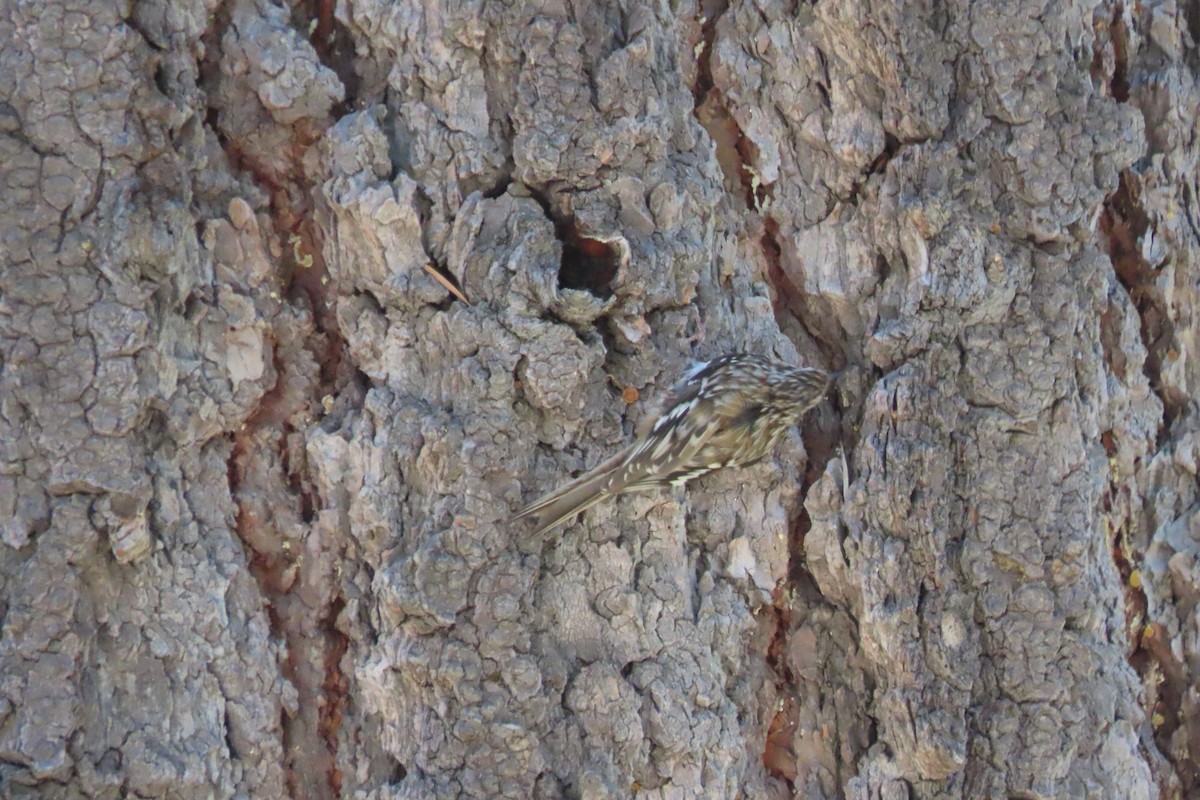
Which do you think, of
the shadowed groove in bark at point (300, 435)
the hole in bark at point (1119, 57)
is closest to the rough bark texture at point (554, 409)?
the shadowed groove in bark at point (300, 435)

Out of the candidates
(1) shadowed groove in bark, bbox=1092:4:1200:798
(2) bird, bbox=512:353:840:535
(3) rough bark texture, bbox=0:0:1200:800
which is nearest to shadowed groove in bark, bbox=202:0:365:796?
(3) rough bark texture, bbox=0:0:1200:800

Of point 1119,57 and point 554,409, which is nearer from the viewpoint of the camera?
point 554,409

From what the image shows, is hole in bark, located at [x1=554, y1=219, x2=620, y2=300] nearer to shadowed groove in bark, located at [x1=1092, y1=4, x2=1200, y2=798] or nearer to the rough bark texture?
the rough bark texture

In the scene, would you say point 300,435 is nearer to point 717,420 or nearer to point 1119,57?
point 717,420

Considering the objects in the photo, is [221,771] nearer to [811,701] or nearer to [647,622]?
[647,622]

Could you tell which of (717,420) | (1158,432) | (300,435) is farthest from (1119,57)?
(300,435)

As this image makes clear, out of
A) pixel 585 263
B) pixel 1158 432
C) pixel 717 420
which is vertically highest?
pixel 1158 432

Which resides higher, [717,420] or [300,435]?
[717,420]

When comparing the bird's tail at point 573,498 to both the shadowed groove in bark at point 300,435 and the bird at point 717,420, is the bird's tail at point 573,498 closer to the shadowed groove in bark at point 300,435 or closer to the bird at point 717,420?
the bird at point 717,420

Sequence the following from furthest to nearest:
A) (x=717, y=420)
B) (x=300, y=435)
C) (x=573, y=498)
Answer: (x=717, y=420)
(x=300, y=435)
(x=573, y=498)
